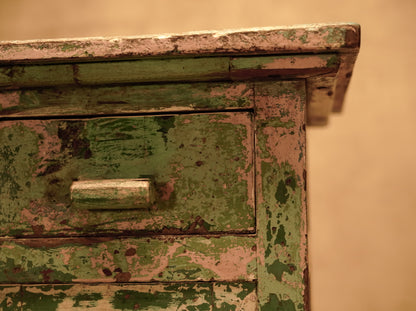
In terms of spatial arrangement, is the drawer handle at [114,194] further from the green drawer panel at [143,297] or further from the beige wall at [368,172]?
the beige wall at [368,172]

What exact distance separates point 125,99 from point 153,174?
12 cm

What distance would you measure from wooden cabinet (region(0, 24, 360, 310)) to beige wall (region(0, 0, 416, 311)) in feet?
2.16

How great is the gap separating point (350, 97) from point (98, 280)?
952 millimetres

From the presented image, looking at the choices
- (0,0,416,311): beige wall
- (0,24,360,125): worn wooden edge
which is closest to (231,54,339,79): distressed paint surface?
(0,24,360,125): worn wooden edge

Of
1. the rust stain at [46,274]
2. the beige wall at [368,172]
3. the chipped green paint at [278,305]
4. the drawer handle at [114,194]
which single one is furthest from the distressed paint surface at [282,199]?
the beige wall at [368,172]

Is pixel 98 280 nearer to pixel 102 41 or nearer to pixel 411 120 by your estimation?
pixel 102 41

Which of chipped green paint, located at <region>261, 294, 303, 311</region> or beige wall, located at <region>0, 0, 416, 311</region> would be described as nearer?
chipped green paint, located at <region>261, 294, 303, 311</region>

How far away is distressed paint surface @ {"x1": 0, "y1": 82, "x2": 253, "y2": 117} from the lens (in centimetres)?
50

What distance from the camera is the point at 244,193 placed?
1.64ft

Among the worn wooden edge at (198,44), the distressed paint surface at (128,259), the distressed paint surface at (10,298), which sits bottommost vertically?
the distressed paint surface at (10,298)

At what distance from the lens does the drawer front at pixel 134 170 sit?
1.65 ft

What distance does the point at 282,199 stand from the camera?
0.49m

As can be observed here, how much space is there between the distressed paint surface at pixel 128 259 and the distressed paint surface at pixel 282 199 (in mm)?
26

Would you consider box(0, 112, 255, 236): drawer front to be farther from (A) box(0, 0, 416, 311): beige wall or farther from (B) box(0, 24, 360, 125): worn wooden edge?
(A) box(0, 0, 416, 311): beige wall
